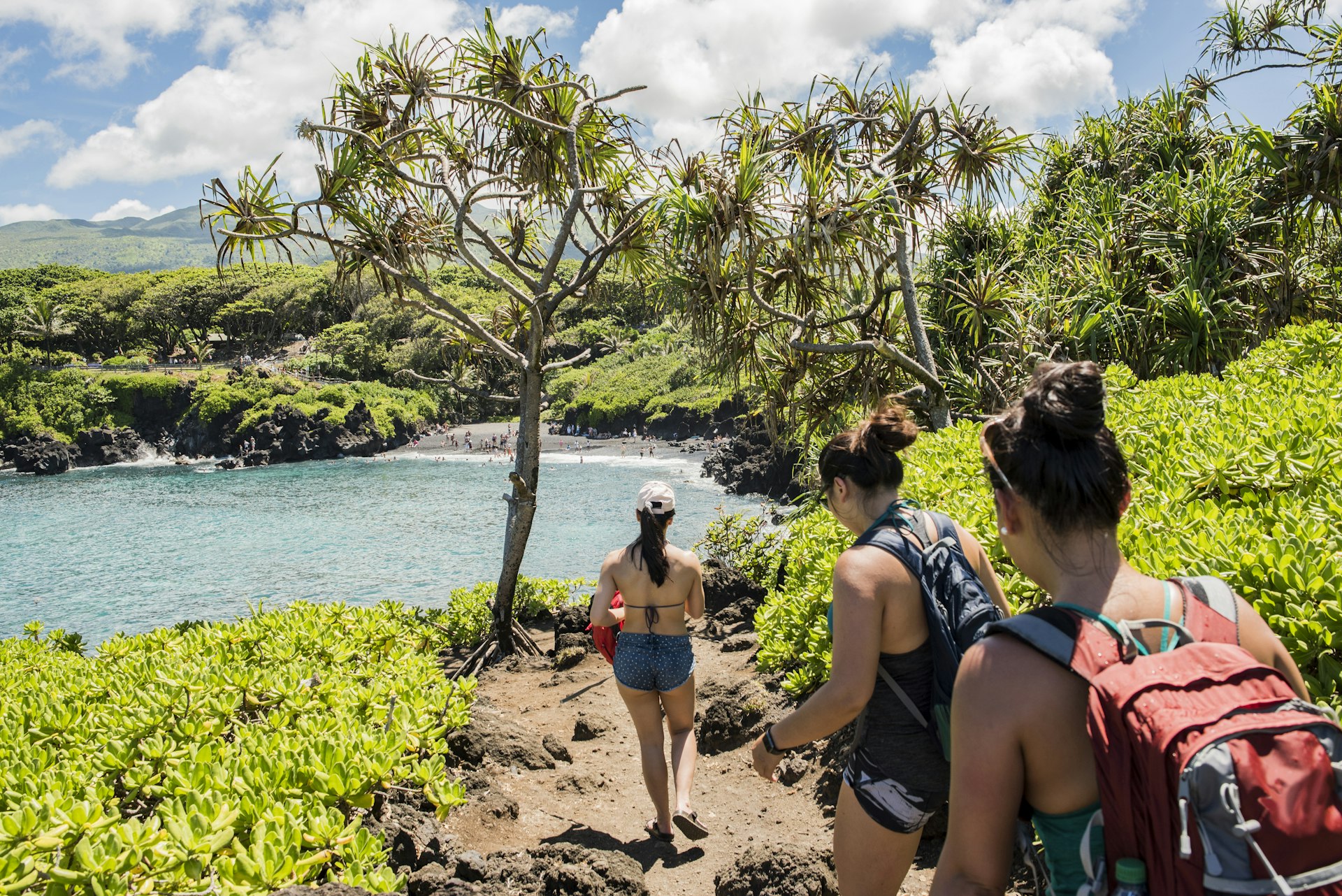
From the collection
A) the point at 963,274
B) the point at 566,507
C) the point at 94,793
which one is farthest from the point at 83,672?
the point at 566,507

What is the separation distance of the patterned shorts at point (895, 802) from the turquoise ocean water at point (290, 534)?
41.0 ft

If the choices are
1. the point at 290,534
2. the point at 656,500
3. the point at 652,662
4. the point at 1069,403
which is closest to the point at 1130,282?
the point at 656,500

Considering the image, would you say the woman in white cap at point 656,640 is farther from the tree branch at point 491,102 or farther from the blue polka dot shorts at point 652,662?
the tree branch at point 491,102

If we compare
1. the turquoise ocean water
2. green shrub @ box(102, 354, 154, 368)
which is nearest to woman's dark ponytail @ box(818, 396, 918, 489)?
the turquoise ocean water

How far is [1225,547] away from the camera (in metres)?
1.83

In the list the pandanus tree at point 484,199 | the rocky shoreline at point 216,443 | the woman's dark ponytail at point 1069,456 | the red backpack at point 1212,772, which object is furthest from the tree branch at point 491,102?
the rocky shoreline at point 216,443

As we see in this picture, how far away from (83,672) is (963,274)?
767cm

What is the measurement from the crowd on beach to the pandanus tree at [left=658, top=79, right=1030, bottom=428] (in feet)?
12.3

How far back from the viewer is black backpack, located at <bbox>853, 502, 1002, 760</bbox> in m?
1.73

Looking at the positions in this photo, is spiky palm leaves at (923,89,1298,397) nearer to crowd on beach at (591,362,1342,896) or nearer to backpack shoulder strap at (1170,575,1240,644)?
crowd on beach at (591,362,1342,896)

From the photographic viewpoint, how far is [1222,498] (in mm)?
2486

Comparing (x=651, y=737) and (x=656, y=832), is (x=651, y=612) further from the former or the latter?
(x=656, y=832)

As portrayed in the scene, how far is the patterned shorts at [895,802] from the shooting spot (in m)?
1.76

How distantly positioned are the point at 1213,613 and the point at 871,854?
1.01 m
